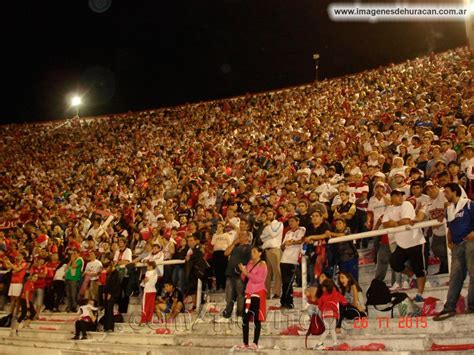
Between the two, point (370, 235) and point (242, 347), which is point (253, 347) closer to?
point (242, 347)

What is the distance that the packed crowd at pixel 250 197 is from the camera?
10.1 metres

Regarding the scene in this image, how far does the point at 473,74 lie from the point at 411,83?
10.9 ft

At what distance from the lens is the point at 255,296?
959 cm

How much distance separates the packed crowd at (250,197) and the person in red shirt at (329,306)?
0.40 meters

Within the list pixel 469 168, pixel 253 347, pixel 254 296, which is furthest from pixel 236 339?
pixel 469 168

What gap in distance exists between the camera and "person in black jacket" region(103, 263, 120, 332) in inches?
498

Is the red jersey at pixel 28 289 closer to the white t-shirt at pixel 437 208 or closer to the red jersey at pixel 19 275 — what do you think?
the red jersey at pixel 19 275

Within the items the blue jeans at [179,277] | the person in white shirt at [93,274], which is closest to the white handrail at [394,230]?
the blue jeans at [179,277]

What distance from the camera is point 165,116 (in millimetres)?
30156

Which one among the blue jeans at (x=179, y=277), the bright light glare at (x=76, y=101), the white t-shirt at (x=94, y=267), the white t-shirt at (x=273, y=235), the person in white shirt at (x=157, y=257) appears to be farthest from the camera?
the bright light glare at (x=76, y=101)

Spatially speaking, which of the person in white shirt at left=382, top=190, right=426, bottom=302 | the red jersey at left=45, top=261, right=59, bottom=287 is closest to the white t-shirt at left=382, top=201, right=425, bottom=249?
the person in white shirt at left=382, top=190, right=426, bottom=302

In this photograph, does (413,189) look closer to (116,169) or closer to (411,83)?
(411,83)

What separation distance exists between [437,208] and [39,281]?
9625 mm

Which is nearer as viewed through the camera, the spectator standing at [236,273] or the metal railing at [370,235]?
the metal railing at [370,235]
